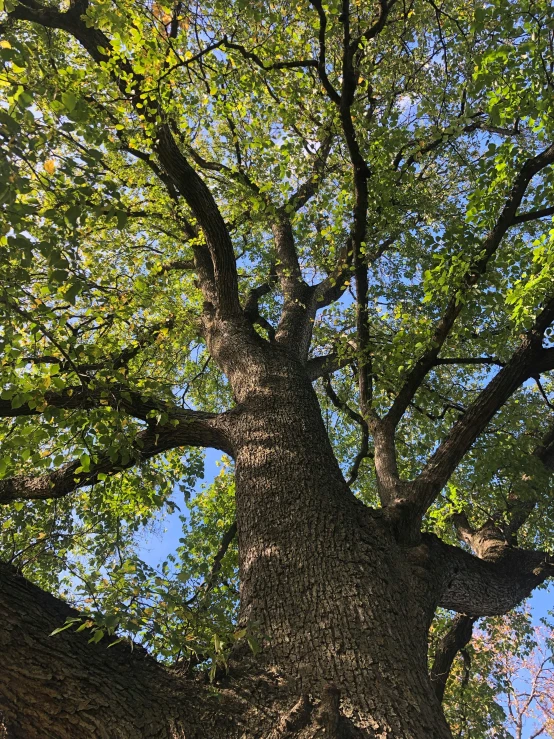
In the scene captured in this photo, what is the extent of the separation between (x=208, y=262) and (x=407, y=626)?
5.06 metres

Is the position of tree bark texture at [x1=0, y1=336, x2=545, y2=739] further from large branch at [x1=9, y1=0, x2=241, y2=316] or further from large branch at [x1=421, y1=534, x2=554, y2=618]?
large branch at [x1=9, y1=0, x2=241, y2=316]

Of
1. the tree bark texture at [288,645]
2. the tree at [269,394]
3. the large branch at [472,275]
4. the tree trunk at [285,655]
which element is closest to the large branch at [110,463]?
the tree at [269,394]

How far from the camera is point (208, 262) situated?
253 inches

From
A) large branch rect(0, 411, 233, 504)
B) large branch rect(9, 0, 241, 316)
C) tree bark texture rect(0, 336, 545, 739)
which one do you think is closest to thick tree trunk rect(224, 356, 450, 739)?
tree bark texture rect(0, 336, 545, 739)

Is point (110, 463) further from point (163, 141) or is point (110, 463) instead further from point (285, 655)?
point (163, 141)

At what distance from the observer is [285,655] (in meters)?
2.28

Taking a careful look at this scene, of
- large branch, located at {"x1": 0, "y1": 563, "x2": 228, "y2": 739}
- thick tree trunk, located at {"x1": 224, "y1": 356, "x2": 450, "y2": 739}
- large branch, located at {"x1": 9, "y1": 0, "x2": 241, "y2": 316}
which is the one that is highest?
large branch, located at {"x1": 9, "y1": 0, "x2": 241, "y2": 316}

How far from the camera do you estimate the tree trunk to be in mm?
1848

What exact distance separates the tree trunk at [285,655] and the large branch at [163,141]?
2.80 m

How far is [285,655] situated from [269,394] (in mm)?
2278

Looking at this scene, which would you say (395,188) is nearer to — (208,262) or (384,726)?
(208,262)

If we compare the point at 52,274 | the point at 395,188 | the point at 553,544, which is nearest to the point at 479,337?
the point at 395,188

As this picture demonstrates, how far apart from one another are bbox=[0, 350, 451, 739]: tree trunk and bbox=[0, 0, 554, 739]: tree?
1 centimetres

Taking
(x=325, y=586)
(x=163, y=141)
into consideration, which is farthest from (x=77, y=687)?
(x=163, y=141)
